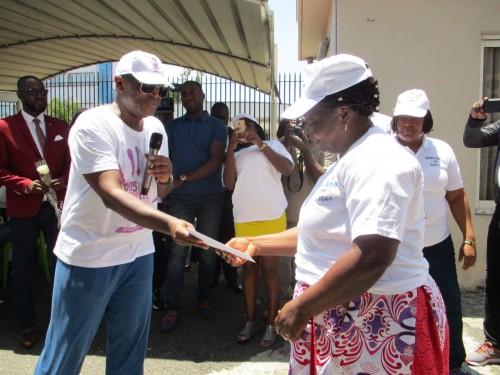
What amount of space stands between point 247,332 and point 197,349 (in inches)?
17.4

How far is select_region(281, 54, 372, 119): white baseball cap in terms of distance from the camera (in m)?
1.59

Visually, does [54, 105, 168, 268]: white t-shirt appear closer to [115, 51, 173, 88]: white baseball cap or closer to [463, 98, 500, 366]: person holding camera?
[115, 51, 173, 88]: white baseball cap

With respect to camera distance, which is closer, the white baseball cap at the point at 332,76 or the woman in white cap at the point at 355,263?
the woman in white cap at the point at 355,263

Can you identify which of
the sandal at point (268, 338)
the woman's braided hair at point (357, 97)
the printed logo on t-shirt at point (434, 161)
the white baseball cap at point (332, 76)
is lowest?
the sandal at point (268, 338)

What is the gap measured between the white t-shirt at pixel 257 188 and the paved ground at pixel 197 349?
A: 1.04m

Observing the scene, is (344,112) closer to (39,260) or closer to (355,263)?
(355,263)

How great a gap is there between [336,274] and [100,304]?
1.35 m

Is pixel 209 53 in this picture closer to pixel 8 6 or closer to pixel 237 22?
pixel 237 22

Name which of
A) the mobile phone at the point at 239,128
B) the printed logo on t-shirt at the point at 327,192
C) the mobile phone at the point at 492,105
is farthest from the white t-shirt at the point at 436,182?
the printed logo on t-shirt at the point at 327,192

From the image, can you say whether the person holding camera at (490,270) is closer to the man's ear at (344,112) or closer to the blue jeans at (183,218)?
the blue jeans at (183,218)

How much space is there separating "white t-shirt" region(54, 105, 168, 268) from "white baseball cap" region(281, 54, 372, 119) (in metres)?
1.02

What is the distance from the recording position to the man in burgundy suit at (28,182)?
401 centimetres

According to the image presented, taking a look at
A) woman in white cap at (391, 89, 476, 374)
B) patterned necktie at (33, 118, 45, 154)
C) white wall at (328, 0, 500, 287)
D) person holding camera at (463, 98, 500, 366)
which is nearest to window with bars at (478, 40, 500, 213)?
white wall at (328, 0, 500, 287)

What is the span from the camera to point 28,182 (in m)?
3.99
